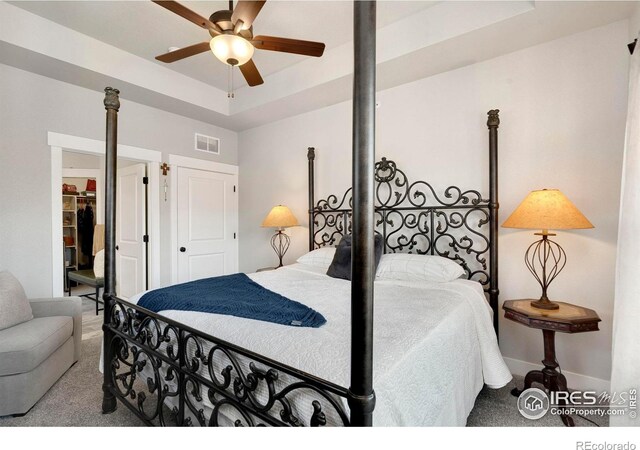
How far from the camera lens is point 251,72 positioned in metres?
2.32

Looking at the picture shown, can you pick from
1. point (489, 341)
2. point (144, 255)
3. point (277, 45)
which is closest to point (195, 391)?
point (489, 341)

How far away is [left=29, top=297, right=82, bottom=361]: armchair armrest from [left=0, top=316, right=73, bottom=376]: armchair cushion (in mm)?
161

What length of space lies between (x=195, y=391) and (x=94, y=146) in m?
3.04

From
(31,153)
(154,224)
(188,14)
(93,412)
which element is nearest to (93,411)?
(93,412)

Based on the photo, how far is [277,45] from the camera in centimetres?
203

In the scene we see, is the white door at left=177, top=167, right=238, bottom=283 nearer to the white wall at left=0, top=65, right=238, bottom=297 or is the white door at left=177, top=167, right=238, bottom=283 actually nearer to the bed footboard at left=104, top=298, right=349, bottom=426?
the white wall at left=0, top=65, right=238, bottom=297

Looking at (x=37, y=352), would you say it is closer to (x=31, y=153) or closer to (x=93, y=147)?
(x=31, y=153)

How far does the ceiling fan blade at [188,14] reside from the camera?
1.59 meters

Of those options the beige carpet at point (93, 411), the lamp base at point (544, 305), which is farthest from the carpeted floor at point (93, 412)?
the lamp base at point (544, 305)

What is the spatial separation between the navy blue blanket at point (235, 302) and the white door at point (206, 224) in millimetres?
2014

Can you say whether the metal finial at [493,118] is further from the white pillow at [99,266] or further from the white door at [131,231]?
the white pillow at [99,266]

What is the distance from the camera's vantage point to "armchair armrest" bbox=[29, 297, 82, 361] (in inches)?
101
